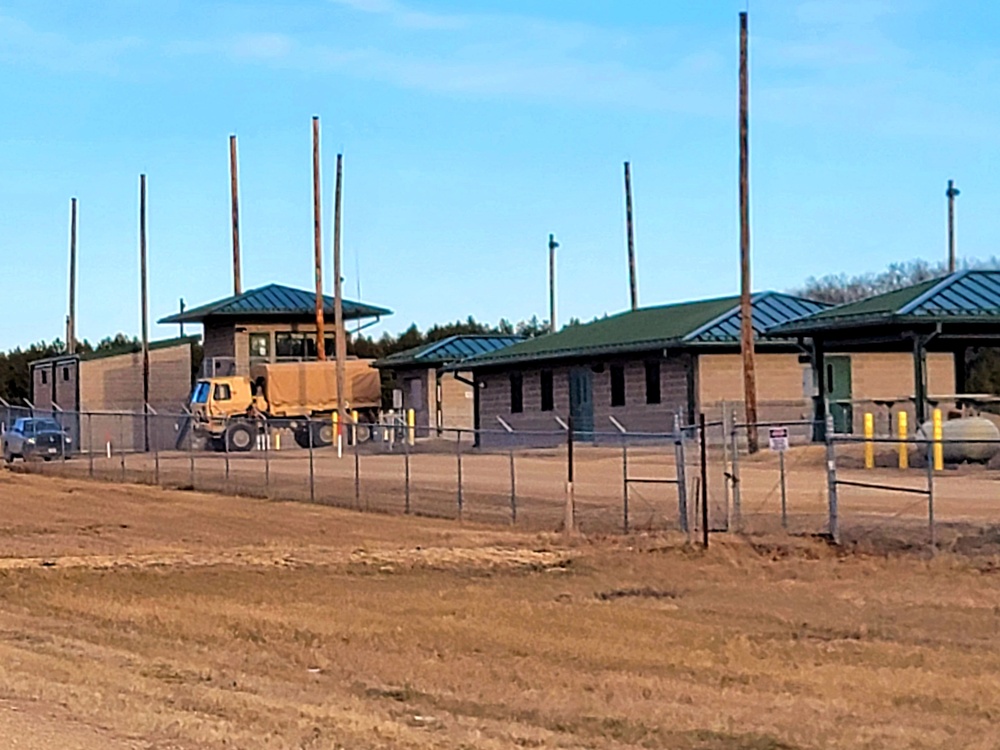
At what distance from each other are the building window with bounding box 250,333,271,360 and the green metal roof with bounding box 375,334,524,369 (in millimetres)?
7644

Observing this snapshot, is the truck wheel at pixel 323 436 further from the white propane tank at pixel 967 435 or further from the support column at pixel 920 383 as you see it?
the white propane tank at pixel 967 435

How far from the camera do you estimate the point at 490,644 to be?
1420cm

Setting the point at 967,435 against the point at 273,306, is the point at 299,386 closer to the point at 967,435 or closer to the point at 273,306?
the point at 273,306

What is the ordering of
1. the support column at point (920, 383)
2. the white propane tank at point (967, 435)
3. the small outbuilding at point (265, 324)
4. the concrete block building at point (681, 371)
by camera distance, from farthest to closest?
the small outbuilding at point (265, 324), the concrete block building at point (681, 371), the support column at point (920, 383), the white propane tank at point (967, 435)

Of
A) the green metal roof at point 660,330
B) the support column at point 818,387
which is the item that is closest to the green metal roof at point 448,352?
the green metal roof at point 660,330

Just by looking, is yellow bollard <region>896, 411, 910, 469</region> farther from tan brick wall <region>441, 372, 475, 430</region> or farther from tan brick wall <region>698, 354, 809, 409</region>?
tan brick wall <region>441, 372, 475, 430</region>

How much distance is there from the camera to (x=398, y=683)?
12203mm

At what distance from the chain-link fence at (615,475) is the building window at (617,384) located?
103 cm

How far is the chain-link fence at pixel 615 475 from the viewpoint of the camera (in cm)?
2392

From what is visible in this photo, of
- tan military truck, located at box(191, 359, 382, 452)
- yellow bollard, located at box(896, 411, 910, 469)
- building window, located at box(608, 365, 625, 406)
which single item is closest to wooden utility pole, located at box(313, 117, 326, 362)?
tan military truck, located at box(191, 359, 382, 452)

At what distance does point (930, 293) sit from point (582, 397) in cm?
1432

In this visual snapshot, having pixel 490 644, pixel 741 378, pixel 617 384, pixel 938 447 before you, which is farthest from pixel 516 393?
pixel 490 644

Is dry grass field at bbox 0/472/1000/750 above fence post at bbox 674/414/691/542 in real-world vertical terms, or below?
below

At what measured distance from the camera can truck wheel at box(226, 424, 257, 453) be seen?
55.8 meters
